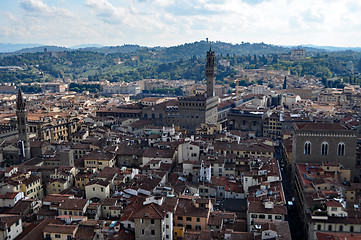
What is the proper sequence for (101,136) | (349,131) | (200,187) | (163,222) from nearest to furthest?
1. (163,222)
2. (200,187)
3. (349,131)
4. (101,136)

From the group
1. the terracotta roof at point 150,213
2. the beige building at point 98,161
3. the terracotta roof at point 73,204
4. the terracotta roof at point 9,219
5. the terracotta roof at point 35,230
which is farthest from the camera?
the beige building at point 98,161

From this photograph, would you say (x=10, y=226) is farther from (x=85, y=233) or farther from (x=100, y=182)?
(x=100, y=182)

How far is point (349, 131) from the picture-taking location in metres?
45.8

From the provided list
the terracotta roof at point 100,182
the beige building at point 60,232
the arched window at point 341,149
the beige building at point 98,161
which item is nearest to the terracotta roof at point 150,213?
the beige building at point 60,232

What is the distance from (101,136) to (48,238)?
34.6 metres

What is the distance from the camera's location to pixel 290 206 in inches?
1647

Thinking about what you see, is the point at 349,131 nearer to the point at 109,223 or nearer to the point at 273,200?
the point at 273,200

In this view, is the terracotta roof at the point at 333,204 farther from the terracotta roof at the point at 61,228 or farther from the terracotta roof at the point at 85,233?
the terracotta roof at the point at 61,228

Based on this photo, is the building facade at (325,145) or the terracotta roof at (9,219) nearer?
the terracotta roof at (9,219)

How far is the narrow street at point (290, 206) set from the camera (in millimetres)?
36534

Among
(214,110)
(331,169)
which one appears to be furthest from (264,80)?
(331,169)

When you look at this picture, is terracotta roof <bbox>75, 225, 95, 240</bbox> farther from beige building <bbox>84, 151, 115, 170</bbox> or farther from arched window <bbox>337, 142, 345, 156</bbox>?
arched window <bbox>337, 142, 345, 156</bbox>

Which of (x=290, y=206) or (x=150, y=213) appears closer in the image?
(x=150, y=213)

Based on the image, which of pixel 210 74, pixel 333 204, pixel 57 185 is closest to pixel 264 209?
pixel 333 204
